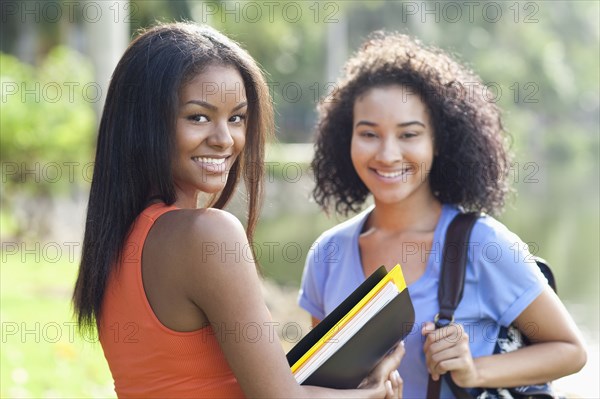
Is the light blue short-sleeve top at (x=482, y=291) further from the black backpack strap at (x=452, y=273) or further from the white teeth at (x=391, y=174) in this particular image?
the white teeth at (x=391, y=174)

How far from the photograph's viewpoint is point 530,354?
2555 mm

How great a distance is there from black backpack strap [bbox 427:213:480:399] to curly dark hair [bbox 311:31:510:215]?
9.8 inches

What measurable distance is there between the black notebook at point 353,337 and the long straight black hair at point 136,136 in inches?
19.0

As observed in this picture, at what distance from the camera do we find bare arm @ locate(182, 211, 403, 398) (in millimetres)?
1800

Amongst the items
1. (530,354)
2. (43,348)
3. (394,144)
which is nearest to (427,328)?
(530,354)

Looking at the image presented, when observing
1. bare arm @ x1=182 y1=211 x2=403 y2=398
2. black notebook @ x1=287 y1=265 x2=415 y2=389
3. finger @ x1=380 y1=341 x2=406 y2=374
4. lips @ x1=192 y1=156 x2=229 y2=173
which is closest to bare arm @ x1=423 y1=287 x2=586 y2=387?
finger @ x1=380 y1=341 x2=406 y2=374

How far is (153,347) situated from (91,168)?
6.54m

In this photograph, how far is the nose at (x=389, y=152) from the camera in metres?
2.80

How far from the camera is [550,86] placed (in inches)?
1651

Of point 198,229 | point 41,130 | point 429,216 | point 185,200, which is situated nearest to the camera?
point 198,229

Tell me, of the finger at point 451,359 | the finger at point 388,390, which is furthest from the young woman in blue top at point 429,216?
the finger at point 388,390

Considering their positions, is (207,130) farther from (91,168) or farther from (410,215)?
(91,168)

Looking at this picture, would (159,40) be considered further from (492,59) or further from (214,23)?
(492,59)

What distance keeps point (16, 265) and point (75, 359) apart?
3460 millimetres
